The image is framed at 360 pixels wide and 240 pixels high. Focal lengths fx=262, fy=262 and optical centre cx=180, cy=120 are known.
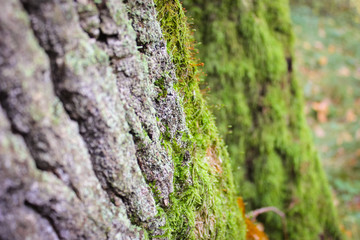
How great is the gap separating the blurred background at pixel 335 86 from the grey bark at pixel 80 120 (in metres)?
3.00

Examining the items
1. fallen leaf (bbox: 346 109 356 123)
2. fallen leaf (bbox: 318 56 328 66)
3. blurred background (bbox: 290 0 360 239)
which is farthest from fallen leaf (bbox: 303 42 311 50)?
fallen leaf (bbox: 346 109 356 123)

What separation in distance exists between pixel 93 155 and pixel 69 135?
105mm

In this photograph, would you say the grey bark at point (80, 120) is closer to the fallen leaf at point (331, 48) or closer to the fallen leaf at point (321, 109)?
the fallen leaf at point (321, 109)

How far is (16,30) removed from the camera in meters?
0.59

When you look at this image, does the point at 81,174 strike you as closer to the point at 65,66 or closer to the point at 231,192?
the point at 65,66

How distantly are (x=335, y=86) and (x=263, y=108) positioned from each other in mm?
5102

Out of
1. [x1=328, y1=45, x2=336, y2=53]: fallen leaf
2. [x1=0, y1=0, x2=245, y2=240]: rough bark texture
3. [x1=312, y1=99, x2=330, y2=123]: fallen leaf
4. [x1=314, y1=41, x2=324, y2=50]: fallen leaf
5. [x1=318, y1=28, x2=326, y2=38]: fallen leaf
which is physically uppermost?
[x1=0, y1=0, x2=245, y2=240]: rough bark texture

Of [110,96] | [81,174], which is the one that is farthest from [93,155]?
[110,96]

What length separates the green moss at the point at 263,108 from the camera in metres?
2.12

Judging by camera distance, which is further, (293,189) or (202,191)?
(293,189)

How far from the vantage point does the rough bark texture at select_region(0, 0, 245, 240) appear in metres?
0.62

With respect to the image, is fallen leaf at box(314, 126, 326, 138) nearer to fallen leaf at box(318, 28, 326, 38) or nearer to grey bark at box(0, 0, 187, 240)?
fallen leaf at box(318, 28, 326, 38)

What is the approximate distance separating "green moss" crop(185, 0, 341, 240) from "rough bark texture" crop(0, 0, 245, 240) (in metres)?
1.01

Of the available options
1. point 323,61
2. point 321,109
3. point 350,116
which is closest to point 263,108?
point 321,109
